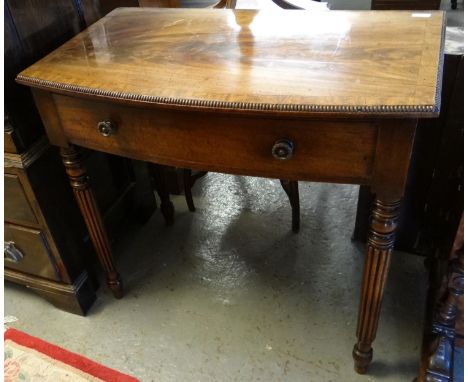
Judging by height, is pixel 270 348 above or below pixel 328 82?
below

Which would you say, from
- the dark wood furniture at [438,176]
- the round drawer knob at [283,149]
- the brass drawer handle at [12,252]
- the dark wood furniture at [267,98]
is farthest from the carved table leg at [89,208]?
the dark wood furniture at [438,176]

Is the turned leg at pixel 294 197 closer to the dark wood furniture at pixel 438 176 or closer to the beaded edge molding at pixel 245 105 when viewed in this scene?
the dark wood furniture at pixel 438 176

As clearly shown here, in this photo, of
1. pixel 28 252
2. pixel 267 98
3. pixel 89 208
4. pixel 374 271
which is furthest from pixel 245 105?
pixel 28 252

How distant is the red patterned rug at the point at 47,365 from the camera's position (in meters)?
1.19

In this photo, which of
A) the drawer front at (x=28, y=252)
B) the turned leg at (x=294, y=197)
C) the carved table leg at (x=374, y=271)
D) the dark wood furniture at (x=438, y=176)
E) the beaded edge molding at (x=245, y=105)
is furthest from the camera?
the turned leg at (x=294, y=197)

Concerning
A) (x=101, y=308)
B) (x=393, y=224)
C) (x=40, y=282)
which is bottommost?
(x=101, y=308)

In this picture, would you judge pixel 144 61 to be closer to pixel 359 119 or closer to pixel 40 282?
pixel 359 119

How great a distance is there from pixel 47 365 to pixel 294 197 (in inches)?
34.7

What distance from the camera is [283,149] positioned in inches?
31.4

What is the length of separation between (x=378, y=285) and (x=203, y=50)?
0.63 meters

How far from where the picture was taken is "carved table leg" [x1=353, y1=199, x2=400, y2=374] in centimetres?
86

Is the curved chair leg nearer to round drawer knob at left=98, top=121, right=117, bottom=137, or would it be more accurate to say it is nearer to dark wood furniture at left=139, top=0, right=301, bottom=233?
dark wood furniture at left=139, top=0, right=301, bottom=233

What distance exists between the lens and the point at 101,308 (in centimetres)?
139

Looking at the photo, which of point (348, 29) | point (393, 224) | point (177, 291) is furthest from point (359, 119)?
point (177, 291)
